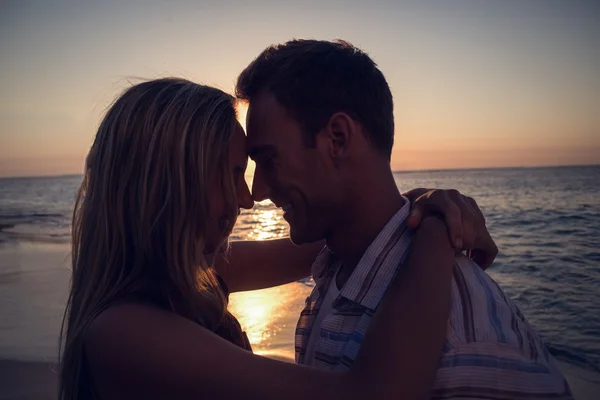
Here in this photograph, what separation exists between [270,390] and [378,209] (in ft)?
3.50

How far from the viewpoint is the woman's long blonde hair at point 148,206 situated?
7.34 ft

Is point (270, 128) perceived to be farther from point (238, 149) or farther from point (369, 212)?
point (369, 212)

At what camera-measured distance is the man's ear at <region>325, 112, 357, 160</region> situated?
258 cm

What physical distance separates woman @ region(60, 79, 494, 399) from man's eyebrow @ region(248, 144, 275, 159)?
59mm

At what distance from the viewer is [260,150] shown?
2689 mm

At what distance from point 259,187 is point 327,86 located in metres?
0.64

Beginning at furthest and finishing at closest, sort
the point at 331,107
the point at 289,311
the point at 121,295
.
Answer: the point at 289,311 < the point at 331,107 < the point at 121,295

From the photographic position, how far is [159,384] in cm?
189

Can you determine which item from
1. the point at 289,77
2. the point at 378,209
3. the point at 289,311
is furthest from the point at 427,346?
the point at 289,311

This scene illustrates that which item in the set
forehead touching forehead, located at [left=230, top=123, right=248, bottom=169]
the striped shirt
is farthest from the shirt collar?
forehead touching forehead, located at [left=230, top=123, right=248, bottom=169]

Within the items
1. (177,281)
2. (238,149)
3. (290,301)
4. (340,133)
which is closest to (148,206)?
(177,281)

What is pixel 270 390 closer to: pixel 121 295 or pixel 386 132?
pixel 121 295

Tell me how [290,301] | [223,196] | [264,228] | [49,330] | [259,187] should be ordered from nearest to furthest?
[223,196]
[259,187]
[49,330]
[290,301]
[264,228]

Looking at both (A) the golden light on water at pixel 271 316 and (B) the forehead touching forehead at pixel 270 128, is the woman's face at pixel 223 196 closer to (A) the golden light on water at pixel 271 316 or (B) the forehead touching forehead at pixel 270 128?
(B) the forehead touching forehead at pixel 270 128
